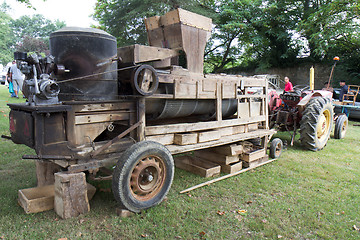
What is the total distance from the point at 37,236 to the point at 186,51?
3.51 m

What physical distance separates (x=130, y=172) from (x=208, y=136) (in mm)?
1931

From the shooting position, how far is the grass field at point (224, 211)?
3.28 m

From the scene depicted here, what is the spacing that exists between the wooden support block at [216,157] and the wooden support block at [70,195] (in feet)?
10.2

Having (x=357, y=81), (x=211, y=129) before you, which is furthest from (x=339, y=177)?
(x=357, y=81)

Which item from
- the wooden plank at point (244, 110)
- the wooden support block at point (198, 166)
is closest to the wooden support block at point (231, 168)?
the wooden support block at point (198, 166)

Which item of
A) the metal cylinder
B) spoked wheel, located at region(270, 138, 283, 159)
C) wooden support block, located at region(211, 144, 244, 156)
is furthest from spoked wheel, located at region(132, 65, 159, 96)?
spoked wheel, located at region(270, 138, 283, 159)

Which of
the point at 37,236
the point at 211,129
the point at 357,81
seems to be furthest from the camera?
the point at 357,81

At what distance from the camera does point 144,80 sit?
3820 millimetres

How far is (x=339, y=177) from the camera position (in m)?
5.50

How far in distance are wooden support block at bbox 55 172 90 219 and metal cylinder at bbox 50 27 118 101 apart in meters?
1.12

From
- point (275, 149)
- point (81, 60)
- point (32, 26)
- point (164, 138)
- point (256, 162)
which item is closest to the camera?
point (81, 60)

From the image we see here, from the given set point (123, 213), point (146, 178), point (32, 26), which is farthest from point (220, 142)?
point (32, 26)

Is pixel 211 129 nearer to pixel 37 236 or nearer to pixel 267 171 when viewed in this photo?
pixel 267 171

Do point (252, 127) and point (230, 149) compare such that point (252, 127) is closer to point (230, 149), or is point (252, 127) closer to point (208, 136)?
point (230, 149)
